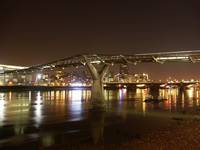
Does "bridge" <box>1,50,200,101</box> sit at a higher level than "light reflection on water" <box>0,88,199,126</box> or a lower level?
higher

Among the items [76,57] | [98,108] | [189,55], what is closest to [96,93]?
[98,108]

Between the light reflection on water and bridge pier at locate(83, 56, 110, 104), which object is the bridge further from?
the light reflection on water

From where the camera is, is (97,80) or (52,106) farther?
(52,106)

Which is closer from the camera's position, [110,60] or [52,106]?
[110,60]

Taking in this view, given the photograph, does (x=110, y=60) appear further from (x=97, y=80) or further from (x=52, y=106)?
(x=52, y=106)

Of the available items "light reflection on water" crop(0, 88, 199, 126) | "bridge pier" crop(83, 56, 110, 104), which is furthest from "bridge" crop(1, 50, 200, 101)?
"light reflection on water" crop(0, 88, 199, 126)

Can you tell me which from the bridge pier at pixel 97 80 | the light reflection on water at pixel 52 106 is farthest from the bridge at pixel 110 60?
the light reflection on water at pixel 52 106

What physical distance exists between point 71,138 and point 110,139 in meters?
3.80

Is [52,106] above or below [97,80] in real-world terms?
below

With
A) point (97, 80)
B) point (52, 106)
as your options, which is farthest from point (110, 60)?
point (52, 106)

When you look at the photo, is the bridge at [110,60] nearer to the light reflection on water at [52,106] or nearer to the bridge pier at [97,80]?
the bridge pier at [97,80]

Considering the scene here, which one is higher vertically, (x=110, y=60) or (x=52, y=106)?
(x=110, y=60)

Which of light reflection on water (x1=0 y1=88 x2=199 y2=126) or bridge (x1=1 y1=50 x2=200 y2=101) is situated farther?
bridge (x1=1 y1=50 x2=200 y2=101)

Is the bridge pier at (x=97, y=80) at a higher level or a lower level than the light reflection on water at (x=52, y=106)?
higher
